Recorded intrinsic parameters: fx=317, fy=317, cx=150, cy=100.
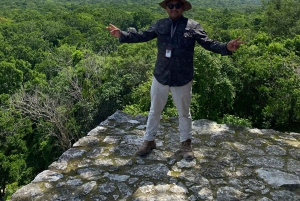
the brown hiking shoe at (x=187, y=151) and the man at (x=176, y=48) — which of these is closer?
the man at (x=176, y=48)

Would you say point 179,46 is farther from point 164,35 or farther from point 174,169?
point 174,169

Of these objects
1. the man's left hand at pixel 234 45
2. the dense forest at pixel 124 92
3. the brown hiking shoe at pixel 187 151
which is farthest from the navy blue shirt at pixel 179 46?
the dense forest at pixel 124 92

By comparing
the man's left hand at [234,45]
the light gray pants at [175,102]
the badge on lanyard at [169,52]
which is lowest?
the light gray pants at [175,102]

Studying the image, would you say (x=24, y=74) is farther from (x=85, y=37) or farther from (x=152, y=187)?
(x=152, y=187)

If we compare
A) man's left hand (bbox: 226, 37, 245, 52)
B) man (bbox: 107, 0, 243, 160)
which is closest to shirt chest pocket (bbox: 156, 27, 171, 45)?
man (bbox: 107, 0, 243, 160)

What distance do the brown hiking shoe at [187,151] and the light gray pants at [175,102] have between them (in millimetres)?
70

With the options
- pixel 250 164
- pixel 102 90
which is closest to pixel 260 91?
pixel 250 164

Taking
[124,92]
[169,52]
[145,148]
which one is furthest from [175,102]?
[124,92]

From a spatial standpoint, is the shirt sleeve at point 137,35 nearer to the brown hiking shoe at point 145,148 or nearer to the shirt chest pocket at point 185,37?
the shirt chest pocket at point 185,37

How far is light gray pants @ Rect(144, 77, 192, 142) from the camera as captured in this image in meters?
3.37

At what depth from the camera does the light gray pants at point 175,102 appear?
337 cm

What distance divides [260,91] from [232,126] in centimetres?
346

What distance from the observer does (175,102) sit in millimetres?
3447

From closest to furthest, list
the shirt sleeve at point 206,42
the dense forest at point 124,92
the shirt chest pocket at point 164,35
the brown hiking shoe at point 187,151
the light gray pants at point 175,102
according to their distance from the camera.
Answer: the shirt sleeve at point 206,42, the shirt chest pocket at point 164,35, the light gray pants at point 175,102, the brown hiking shoe at point 187,151, the dense forest at point 124,92
